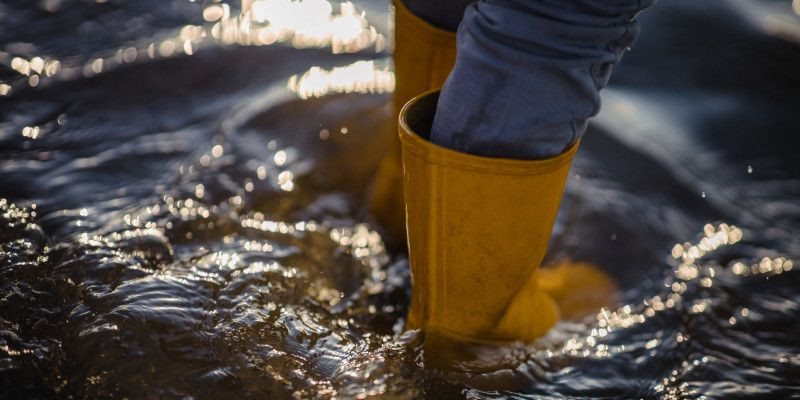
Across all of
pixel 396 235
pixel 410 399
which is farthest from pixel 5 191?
pixel 410 399

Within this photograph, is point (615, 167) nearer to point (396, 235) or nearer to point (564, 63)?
point (396, 235)

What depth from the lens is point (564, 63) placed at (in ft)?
3.72

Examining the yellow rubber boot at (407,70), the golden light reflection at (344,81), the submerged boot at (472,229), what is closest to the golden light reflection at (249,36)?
the golden light reflection at (344,81)

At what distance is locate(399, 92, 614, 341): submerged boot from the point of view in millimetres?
1218

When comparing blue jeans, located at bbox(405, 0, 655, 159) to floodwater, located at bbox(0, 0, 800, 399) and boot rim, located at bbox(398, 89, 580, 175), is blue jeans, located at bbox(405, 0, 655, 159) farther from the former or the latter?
floodwater, located at bbox(0, 0, 800, 399)

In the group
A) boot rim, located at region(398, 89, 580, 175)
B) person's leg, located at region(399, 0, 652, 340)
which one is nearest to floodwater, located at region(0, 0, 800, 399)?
person's leg, located at region(399, 0, 652, 340)

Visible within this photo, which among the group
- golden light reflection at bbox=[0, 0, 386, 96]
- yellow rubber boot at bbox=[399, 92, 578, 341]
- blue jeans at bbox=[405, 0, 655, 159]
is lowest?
golden light reflection at bbox=[0, 0, 386, 96]

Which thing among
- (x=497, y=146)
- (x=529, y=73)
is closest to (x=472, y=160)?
(x=497, y=146)

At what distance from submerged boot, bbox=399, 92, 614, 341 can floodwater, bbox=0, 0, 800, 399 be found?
78 millimetres

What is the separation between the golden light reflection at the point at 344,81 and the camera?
96.0 inches

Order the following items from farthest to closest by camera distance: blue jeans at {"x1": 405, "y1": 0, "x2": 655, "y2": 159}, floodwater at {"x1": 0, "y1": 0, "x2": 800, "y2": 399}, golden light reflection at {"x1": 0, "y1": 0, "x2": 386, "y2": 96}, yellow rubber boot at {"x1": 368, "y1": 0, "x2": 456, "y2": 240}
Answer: golden light reflection at {"x1": 0, "y1": 0, "x2": 386, "y2": 96} < yellow rubber boot at {"x1": 368, "y1": 0, "x2": 456, "y2": 240} < floodwater at {"x1": 0, "y1": 0, "x2": 800, "y2": 399} < blue jeans at {"x1": 405, "y1": 0, "x2": 655, "y2": 159}

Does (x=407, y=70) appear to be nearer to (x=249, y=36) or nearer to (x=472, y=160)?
(x=472, y=160)

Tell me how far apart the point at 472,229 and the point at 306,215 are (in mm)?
696

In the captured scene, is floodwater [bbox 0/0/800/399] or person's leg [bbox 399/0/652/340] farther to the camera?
floodwater [bbox 0/0/800/399]
